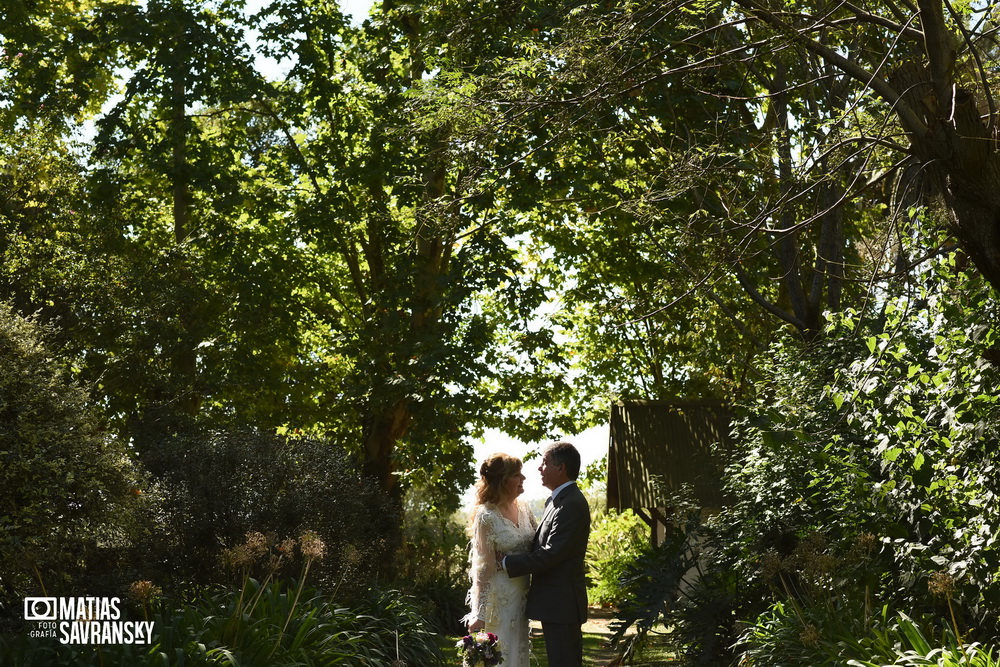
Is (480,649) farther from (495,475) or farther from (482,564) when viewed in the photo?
(495,475)

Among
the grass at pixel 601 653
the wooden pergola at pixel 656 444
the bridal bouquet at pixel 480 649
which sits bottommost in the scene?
the grass at pixel 601 653

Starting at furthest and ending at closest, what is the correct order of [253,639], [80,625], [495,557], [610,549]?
1. [610,549]
2. [253,639]
3. [495,557]
4. [80,625]

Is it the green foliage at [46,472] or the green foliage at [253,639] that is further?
the green foliage at [46,472]

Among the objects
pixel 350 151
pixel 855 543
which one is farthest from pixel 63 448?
pixel 350 151

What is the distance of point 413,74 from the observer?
50.2ft

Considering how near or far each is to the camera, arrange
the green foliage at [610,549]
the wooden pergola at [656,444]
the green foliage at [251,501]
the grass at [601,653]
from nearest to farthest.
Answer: the green foliage at [251,501] → the grass at [601,653] → the wooden pergola at [656,444] → the green foliage at [610,549]

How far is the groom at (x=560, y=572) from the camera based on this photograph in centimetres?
613

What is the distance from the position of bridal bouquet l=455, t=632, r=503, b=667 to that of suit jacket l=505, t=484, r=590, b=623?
568mm

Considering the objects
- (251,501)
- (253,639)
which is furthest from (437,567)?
(253,639)

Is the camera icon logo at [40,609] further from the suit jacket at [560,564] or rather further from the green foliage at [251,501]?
the suit jacket at [560,564]

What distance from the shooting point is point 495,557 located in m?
6.30

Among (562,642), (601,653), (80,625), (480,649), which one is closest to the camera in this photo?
(480,649)

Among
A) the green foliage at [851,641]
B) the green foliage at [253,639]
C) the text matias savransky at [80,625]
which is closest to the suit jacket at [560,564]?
the green foliage at [253,639]

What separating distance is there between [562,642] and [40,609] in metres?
3.78
